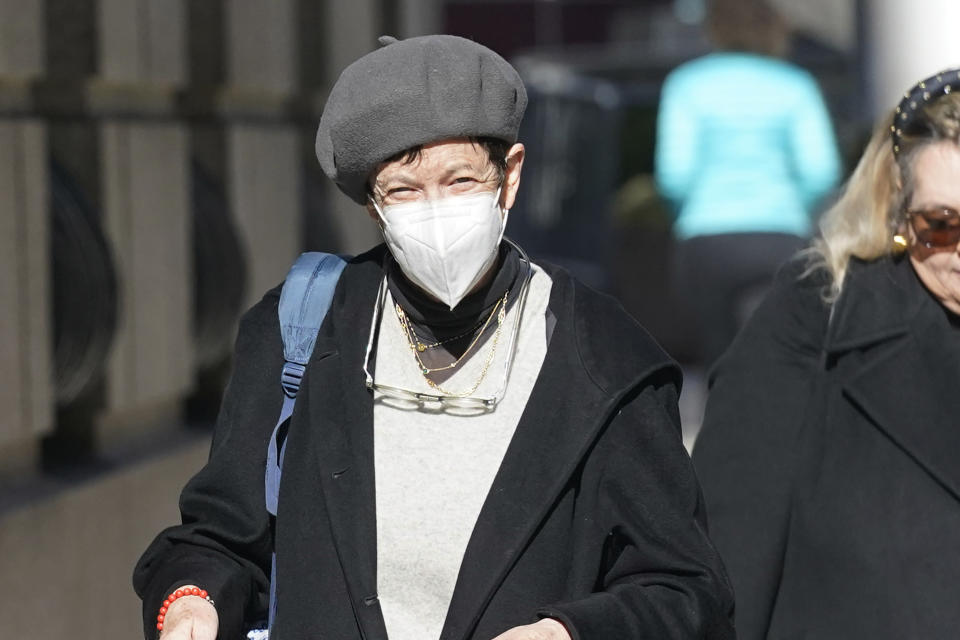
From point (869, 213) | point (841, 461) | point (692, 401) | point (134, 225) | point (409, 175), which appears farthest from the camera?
point (692, 401)

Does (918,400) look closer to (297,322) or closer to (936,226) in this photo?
(936,226)

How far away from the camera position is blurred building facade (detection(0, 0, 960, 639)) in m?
5.41

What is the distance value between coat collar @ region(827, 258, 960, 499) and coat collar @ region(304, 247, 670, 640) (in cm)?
81

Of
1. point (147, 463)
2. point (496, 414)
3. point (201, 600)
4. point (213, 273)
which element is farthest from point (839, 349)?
Result: point (213, 273)

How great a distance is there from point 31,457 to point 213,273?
1.82m

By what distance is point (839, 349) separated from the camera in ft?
10.9

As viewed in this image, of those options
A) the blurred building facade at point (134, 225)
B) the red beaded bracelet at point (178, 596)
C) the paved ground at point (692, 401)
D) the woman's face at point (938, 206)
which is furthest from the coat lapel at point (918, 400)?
the paved ground at point (692, 401)

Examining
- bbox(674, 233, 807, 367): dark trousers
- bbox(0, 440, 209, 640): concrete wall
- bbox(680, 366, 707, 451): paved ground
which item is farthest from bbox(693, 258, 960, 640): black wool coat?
bbox(680, 366, 707, 451): paved ground

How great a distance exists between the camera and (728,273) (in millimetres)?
6285

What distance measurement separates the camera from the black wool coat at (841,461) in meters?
3.15

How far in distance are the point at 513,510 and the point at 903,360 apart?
113 centimetres

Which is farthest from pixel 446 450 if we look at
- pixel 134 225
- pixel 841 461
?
pixel 134 225

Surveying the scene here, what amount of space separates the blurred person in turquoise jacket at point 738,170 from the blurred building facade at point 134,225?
3.28ft

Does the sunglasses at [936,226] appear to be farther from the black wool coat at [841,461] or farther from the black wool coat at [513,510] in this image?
the black wool coat at [513,510]
